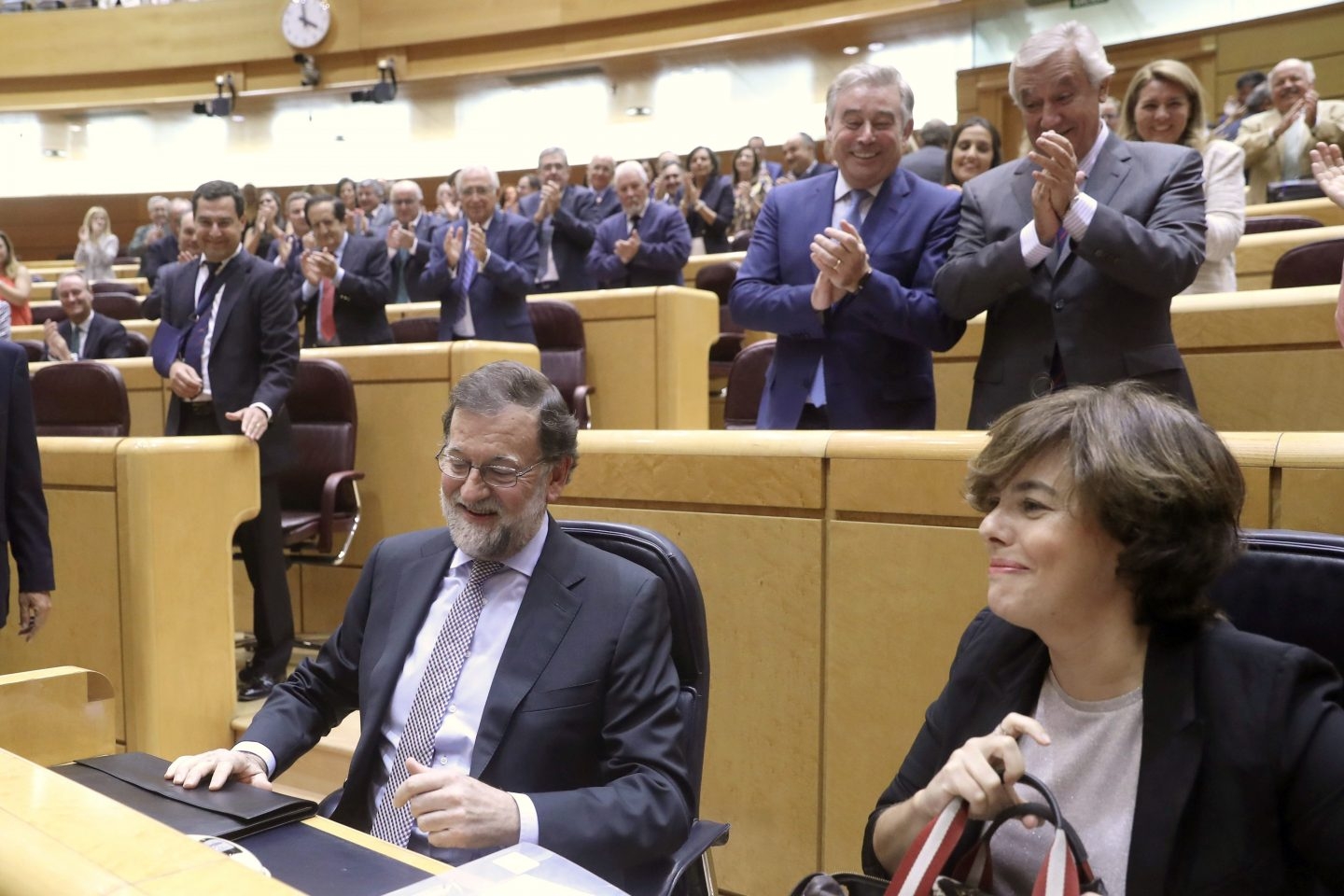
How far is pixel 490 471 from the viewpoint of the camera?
1.49m

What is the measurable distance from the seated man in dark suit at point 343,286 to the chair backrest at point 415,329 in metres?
0.09

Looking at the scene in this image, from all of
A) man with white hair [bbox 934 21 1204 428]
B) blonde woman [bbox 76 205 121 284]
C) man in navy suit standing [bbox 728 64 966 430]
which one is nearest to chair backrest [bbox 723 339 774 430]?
man in navy suit standing [bbox 728 64 966 430]

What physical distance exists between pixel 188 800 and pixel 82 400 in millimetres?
2784

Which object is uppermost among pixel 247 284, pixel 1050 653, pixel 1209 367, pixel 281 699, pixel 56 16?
pixel 56 16

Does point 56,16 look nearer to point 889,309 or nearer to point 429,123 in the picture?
point 429,123

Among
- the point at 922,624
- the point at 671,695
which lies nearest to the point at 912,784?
the point at 671,695

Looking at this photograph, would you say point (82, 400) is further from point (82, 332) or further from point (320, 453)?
point (82, 332)

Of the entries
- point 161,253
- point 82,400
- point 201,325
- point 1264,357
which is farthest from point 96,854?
point 161,253

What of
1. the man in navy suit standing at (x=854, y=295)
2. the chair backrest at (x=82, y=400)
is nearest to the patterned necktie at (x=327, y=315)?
the chair backrest at (x=82, y=400)

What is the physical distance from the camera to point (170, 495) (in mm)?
2703

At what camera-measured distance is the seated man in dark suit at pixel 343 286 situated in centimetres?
448

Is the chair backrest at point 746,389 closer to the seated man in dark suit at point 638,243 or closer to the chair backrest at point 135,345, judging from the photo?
the seated man in dark suit at point 638,243

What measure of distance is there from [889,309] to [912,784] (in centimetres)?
108

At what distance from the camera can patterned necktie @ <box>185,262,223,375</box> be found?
324cm
